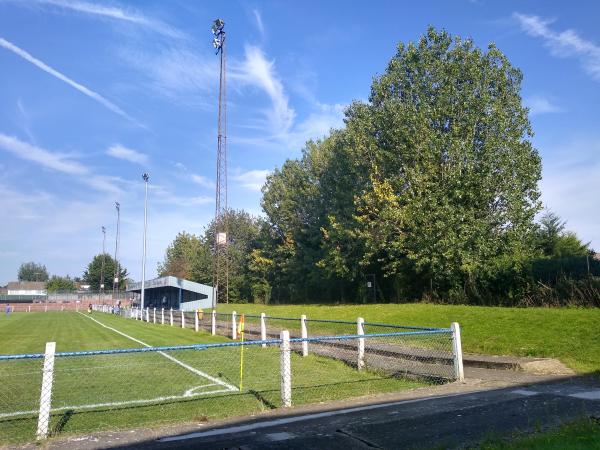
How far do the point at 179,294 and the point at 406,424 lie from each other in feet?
160

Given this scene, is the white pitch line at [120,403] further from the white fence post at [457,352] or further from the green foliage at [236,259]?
the green foliage at [236,259]

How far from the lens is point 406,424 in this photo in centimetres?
680

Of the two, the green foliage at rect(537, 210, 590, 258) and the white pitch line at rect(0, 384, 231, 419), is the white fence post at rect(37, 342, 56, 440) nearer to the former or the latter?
the white pitch line at rect(0, 384, 231, 419)

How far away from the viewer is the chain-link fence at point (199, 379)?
7.95 m

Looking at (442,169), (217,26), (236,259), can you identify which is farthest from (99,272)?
(442,169)

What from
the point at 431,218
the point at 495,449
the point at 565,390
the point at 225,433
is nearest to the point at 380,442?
the point at 495,449

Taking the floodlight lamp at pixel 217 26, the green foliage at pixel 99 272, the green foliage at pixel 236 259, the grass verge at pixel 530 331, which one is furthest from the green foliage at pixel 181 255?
the grass verge at pixel 530 331

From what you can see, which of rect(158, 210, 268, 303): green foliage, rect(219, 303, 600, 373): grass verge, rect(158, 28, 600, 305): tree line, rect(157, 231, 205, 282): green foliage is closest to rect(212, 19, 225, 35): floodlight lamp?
rect(158, 28, 600, 305): tree line

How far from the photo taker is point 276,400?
30.5 feet

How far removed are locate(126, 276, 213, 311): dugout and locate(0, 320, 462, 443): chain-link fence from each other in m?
33.4

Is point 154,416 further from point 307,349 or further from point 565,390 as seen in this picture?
point 307,349

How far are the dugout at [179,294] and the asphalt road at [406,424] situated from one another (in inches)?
1650

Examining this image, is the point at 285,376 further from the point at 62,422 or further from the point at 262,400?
the point at 62,422

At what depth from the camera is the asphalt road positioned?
6.07 m
